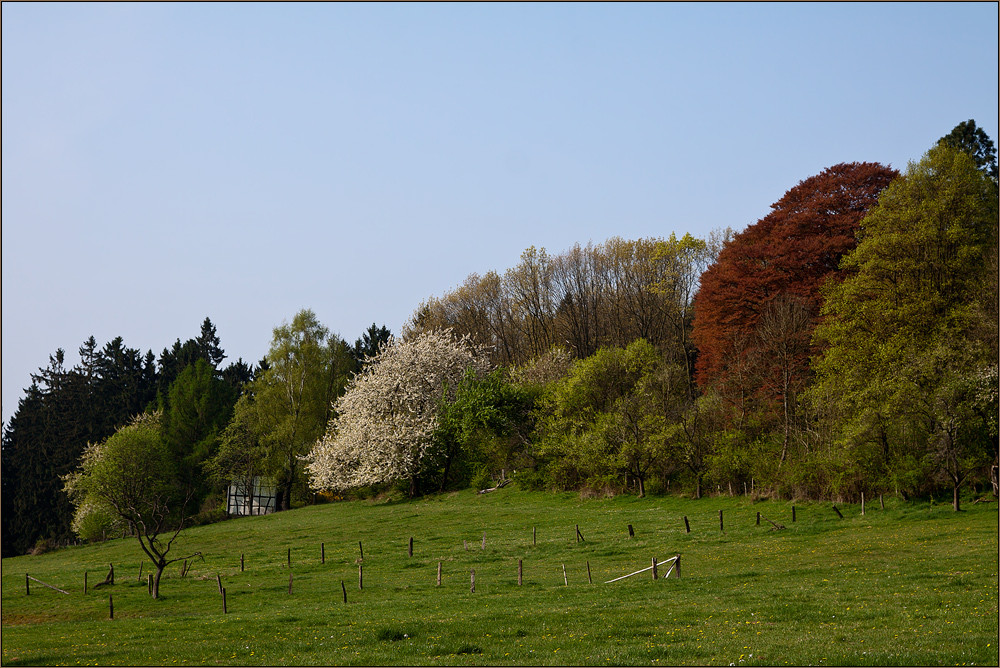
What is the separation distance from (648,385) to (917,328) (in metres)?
17.8

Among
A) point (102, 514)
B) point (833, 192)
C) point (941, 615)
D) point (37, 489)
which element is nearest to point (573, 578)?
point (941, 615)

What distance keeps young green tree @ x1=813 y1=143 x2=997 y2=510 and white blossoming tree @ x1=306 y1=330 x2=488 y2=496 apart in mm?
31931

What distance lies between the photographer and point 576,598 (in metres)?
23.1

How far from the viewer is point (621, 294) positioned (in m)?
78.2

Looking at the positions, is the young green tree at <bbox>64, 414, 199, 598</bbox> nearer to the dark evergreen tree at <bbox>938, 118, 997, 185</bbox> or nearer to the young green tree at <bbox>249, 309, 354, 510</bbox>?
the young green tree at <bbox>249, 309, 354, 510</bbox>

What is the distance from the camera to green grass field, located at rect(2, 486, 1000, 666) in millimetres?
15906

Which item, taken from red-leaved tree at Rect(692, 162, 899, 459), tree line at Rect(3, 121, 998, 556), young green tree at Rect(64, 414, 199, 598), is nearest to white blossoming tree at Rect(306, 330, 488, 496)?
tree line at Rect(3, 121, 998, 556)

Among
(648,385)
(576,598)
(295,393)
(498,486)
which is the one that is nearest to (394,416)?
(498,486)

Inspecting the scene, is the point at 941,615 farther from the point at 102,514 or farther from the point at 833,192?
the point at 102,514

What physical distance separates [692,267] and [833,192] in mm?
21557

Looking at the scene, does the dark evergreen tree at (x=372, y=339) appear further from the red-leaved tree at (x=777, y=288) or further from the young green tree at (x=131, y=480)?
the red-leaved tree at (x=777, y=288)

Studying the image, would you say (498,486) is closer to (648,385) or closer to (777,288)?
(648,385)

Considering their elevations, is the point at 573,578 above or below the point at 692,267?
below

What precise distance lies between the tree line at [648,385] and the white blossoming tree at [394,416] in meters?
0.20
